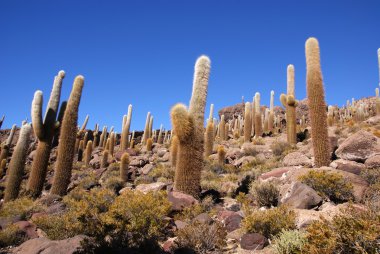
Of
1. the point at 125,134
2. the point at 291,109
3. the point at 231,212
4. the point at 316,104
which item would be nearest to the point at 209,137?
the point at 291,109

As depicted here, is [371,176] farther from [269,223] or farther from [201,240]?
[201,240]

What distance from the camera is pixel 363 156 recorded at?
40.4 feet

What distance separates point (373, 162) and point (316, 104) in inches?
122

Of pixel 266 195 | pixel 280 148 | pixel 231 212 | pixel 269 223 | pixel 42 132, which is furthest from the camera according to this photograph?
pixel 280 148

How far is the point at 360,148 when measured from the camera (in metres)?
12.6

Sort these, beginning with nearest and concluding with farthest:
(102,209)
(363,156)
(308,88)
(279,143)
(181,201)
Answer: (102,209) → (181,201) → (363,156) → (308,88) → (279,143)

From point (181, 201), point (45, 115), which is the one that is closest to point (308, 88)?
point (181, 201)

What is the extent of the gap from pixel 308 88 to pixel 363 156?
3.45m

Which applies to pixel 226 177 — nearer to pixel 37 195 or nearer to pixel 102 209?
pixel 102 209

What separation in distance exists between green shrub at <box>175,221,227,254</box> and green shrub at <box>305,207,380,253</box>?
2.04 meters

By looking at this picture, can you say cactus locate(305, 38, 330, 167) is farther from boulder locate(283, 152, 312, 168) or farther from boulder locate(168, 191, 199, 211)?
boulder locate(168, 191, 199, 211)

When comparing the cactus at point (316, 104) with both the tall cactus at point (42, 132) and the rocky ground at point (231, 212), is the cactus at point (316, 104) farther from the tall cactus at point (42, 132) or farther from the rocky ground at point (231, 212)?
the tall cactus at point (42, 132)

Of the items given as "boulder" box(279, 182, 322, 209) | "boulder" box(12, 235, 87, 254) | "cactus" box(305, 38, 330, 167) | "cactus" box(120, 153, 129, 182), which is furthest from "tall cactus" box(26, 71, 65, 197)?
"cactus" box(305, 38, 330, 167)

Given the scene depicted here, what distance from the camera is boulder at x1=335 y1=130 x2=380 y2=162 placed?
1230 cm
